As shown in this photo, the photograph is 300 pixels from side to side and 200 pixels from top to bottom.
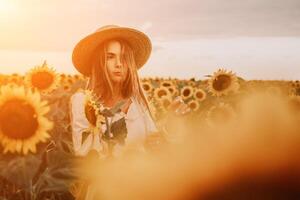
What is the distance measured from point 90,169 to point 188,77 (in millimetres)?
564

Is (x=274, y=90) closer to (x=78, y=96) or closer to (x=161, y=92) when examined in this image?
(x=161, y=92)

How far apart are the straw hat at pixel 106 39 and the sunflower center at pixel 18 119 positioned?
1.80 ft

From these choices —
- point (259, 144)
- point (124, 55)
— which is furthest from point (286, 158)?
point (124, 55)

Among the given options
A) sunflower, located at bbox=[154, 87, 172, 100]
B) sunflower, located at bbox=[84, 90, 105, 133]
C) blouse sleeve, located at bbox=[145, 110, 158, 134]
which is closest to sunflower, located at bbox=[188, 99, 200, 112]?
sunflower, located at bbox=[154, 87, 172, 100]

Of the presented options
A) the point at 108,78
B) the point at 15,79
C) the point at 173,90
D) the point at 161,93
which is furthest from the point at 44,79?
the point at 173,90

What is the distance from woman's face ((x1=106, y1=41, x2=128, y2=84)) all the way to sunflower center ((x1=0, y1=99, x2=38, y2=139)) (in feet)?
2.20

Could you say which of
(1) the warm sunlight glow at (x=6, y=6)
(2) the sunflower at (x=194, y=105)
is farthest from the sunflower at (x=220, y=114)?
(1) the warm sunlight glow at (x=6, y=6)

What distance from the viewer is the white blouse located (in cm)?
161

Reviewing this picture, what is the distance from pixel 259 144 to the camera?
1827mm

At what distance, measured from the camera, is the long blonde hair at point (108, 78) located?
1.85 m

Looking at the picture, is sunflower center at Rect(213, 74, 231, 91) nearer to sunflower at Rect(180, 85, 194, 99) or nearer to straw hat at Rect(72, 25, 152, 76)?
sunflower at Rect(180, 85, 194, 99)

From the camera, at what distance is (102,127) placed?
1655 millimetres

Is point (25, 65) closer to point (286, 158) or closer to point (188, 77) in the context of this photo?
point (188, 77)

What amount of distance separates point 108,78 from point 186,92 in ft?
2.27
